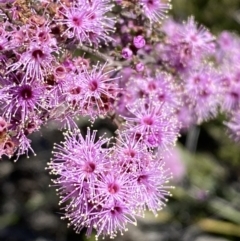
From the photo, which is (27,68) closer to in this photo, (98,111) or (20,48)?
(20,48)

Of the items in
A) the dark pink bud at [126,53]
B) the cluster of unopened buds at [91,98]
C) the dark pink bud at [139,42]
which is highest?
the dark pink bud at [139,42]

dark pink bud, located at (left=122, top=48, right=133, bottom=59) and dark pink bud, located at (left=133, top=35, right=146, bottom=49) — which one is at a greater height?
dark pink bud, located at (left=133, top=35, right=146, bottom=49)

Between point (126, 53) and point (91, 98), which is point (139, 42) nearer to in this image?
point (126, 53)

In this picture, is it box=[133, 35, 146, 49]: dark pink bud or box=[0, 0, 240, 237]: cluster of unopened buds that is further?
box=[133, 35, 146, 49]: dark pink bud

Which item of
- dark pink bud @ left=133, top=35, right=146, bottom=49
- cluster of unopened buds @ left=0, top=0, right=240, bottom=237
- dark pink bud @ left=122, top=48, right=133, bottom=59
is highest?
dark pink bud @ left=133, top=35, right=146, bottom=49

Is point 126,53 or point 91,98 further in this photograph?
point 126,53

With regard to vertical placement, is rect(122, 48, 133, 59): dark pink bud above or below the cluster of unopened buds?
above

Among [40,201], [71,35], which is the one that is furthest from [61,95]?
[40,201]

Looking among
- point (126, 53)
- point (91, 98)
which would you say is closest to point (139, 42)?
point (126, 53)
